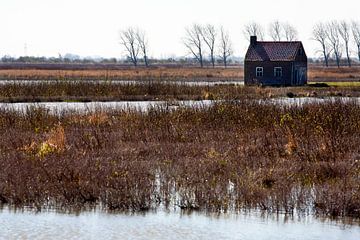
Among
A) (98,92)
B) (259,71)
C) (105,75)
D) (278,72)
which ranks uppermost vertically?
(98,92)

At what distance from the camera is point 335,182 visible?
15180mm

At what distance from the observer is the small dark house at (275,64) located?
234ft

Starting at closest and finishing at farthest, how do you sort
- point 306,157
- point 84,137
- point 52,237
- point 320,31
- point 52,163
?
point 52,237 < point 52,163 < point 306,157 < point 84,137 < point 320,31

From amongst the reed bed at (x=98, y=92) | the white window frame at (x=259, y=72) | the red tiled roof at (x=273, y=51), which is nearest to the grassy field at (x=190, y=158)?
the reed bed at (x=98, y=92)

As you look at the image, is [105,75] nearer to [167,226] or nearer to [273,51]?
[273,51]

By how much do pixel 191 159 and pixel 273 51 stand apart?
56.8 metres

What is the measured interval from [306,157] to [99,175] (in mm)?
5196

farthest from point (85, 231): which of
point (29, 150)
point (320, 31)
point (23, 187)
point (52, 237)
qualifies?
point (320, 31)

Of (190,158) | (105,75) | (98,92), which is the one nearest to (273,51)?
(105,75)

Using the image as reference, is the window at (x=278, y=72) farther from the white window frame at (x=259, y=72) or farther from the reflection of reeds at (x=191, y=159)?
the reflection of reeds at (x=191, y=159)

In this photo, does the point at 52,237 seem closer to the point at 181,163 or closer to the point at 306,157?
the point at 181,163

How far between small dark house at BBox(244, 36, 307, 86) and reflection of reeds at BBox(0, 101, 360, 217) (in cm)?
4579

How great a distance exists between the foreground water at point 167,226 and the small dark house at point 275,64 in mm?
56459

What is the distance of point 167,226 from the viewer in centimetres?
1290
